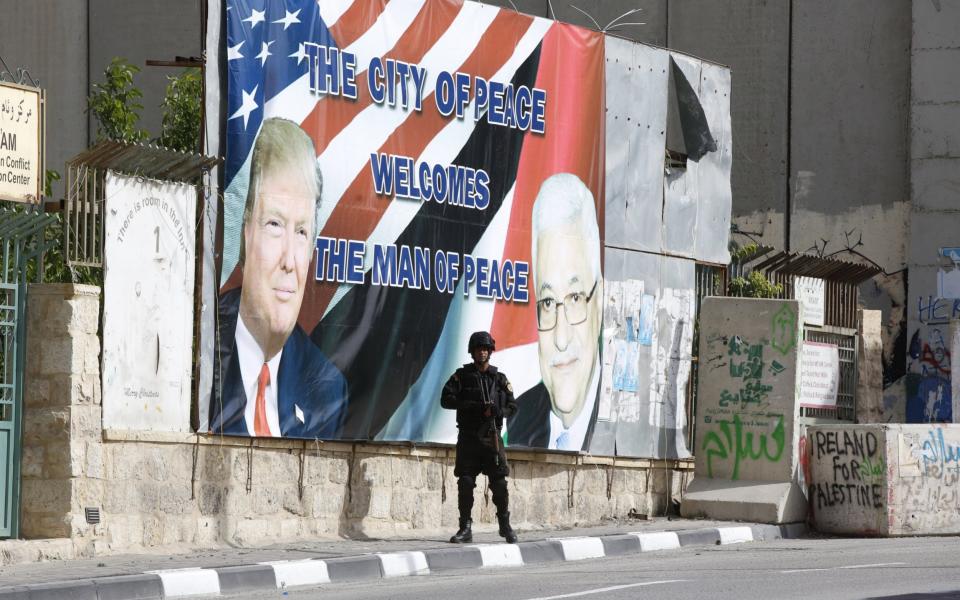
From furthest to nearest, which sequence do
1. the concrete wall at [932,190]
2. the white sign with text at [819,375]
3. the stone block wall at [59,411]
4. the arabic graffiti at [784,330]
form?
1. the concrete wall at [932,190]
2. the white sign with text at [819,375]
3. the arabic graffiti at [784,330]
4. the stone block wall at [59,411]

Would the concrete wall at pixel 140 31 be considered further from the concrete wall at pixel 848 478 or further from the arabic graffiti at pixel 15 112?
the arabic graffiti at pixel 15 112

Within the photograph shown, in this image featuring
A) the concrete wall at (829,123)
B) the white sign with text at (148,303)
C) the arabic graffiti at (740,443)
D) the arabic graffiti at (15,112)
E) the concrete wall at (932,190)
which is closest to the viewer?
the arabic graffiti at (15,112)

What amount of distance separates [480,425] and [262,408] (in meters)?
1.79

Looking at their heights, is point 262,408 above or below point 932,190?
below

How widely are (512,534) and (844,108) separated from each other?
1406 cm

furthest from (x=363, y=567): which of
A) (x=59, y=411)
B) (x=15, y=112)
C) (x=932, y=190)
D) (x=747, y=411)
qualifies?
(x=932, y=190)

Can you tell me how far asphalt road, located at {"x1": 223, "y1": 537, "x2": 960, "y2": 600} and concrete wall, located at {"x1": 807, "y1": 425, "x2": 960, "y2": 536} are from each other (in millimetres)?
2141

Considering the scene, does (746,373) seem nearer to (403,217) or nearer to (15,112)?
(403,217)

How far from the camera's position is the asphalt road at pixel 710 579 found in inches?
392

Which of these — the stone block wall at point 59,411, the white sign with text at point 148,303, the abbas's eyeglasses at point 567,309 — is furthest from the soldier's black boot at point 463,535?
the abbas's eyeglasses at point 567,309

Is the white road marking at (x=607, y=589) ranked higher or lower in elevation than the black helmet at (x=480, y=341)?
lower

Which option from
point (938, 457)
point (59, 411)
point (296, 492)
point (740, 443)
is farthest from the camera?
point (740, 443)

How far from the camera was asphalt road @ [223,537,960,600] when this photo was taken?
9969 mm

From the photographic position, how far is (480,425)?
44.3ft
